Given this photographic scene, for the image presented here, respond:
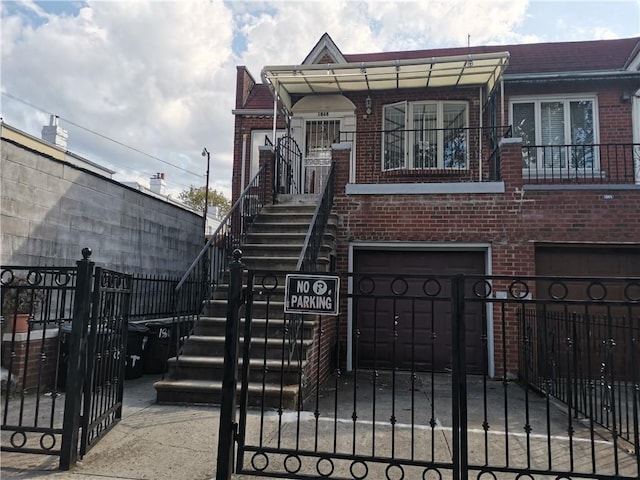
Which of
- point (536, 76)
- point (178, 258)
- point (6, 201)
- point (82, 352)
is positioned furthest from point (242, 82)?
point (82, 352)

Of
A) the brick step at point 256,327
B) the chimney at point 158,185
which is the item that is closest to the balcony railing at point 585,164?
the brick step at point 256,327

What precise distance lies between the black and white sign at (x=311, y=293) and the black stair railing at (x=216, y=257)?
3.17 m

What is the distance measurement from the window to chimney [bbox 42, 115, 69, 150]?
50.3 feet

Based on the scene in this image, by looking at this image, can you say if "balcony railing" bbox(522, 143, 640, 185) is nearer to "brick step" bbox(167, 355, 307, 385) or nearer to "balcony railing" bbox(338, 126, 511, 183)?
"balcony railing" bbox(338, 126, 511, 183)

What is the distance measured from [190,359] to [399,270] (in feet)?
13.8

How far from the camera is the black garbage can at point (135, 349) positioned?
22.7 ft

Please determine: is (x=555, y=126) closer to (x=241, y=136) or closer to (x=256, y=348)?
(x=241, y=136)

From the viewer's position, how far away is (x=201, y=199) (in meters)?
37.2

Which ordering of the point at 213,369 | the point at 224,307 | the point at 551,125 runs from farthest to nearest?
the point at 551,125
the point at 224,307
the point at 213,369

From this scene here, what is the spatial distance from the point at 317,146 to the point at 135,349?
21.8ft

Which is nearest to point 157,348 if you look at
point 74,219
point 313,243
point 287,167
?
point 74,219

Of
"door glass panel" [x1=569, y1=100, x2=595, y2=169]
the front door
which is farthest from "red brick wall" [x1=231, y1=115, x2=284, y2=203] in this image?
"door glass panel" [x1=569, y1=100, x2=595, y2=169]

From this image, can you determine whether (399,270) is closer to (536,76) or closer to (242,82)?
(536,76)

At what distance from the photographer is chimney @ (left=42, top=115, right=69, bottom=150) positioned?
19.3m
